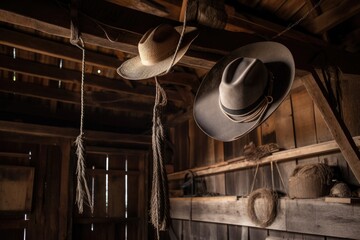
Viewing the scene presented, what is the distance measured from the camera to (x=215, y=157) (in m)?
4.29

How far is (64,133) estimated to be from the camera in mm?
4707

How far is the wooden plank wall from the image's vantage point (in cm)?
264

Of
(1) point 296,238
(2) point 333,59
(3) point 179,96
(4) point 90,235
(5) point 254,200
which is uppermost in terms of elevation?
(3) point 179,96

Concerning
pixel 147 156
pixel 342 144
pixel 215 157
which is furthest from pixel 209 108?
pixel 147 156

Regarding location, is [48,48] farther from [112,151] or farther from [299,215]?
[299,215]

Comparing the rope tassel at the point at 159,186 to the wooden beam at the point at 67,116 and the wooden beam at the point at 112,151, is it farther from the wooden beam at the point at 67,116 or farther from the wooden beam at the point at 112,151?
the wooden beam at the point at 67,116

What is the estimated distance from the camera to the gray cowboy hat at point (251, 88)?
1700 millimetres

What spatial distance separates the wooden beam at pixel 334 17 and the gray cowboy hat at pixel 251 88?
106 cm

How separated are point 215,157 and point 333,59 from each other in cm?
227

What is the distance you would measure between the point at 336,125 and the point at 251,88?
947 mm

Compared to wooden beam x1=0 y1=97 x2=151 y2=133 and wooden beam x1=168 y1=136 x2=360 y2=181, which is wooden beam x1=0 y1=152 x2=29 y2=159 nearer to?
wooden beam x1=0 y1=97 x2=151 y2=133

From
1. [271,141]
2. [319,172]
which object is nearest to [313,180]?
[319,172]

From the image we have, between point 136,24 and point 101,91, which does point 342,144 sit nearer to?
point 136,24

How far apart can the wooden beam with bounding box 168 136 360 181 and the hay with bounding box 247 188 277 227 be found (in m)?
0.34
